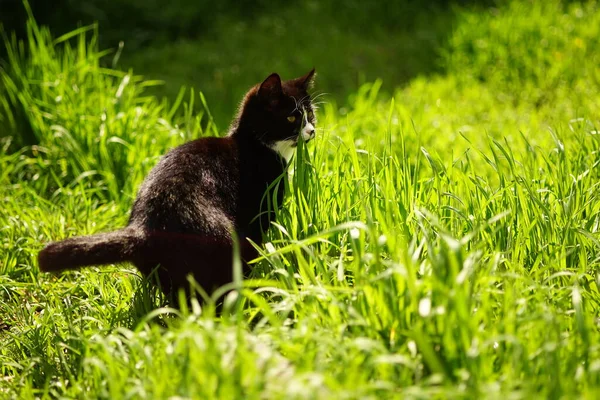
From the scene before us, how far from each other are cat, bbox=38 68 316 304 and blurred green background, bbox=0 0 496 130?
212 cm

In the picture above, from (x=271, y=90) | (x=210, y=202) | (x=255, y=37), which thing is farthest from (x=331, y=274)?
(x=255, y=37)

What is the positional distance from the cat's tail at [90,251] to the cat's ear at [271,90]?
928mm

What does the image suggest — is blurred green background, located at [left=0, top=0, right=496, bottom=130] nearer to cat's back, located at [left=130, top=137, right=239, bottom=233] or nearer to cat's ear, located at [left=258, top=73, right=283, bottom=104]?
cat's ear, located at [left=258, top=73, right=283, bottom=104]

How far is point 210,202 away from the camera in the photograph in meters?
2.45

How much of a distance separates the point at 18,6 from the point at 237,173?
13.3 ft

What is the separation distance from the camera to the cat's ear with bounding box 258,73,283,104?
2.85 metres

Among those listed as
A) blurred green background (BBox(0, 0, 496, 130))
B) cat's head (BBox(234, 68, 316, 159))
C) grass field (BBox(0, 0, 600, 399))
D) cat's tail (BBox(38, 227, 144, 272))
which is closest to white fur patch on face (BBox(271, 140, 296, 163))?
cat's head (BBox(234, 68, 316, 159))

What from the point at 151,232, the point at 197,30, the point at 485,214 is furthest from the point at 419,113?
the point at 197,30

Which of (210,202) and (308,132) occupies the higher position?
(308,132)

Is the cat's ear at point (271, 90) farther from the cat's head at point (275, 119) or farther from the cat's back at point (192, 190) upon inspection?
the cat's back at point (192, 190)

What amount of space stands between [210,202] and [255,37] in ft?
14.4

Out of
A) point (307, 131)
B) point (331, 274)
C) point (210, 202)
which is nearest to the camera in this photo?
point (331, 274)

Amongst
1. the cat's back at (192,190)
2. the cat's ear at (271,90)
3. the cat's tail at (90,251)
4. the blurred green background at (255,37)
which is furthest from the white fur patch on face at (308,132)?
the blurred green background at (255,37)

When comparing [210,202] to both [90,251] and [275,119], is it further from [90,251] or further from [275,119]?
[275,119]
